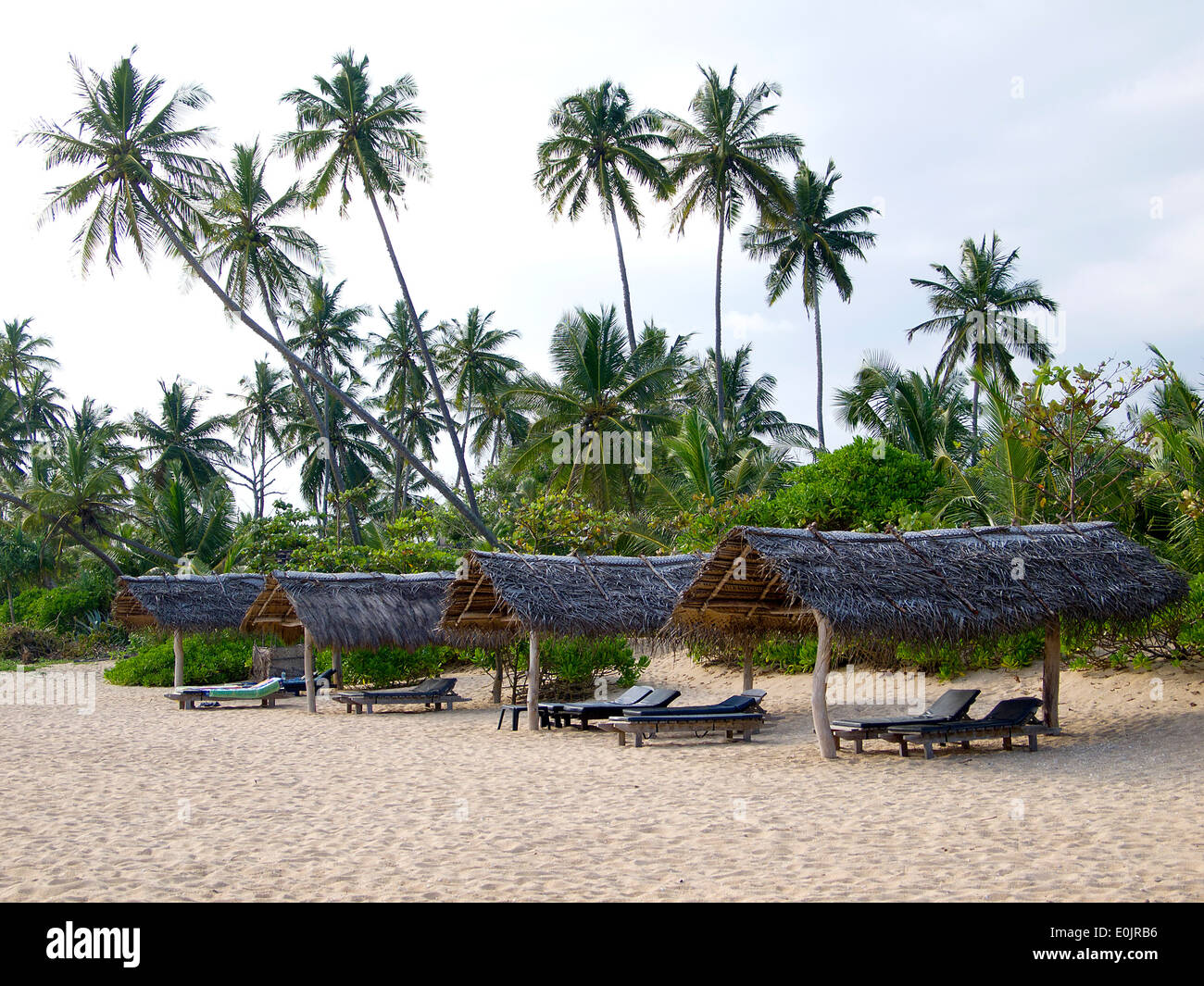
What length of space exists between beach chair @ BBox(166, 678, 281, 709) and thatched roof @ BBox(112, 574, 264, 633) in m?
2.13

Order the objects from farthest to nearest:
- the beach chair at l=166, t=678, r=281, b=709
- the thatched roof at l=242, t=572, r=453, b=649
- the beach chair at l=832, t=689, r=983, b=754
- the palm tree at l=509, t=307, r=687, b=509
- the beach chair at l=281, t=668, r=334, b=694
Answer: the palm tree at l=509, t=307, r=687, b=509 < the beach chair at l=281, t=668, r=334, b=694 < the beach chair at l=166, t=678, r=281, b=709 < the thatched roof at l=242, t=572, r=453, b=649 < the beach chair at l=832, t=689, r=983, b=754

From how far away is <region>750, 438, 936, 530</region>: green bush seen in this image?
56.8 feet

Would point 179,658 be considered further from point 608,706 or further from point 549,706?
point 608,706

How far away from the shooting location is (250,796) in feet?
25.3

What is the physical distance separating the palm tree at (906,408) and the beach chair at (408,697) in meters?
10.6

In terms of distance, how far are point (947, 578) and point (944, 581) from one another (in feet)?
0.22

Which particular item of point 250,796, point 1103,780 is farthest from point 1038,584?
point 250,796

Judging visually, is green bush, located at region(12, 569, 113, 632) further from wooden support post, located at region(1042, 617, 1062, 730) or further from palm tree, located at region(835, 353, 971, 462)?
wooden support post, located at region(1042, 617, 1062, 730)

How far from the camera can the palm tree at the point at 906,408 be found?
21.5 meters

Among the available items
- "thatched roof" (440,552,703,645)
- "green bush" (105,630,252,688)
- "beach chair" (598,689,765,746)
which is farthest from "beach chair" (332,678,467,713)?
"green bush" (105,630,252,688)

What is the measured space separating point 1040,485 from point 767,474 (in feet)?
25.2

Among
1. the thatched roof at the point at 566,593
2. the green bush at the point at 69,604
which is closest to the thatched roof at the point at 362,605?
the thatched roof at the point at 566,593
